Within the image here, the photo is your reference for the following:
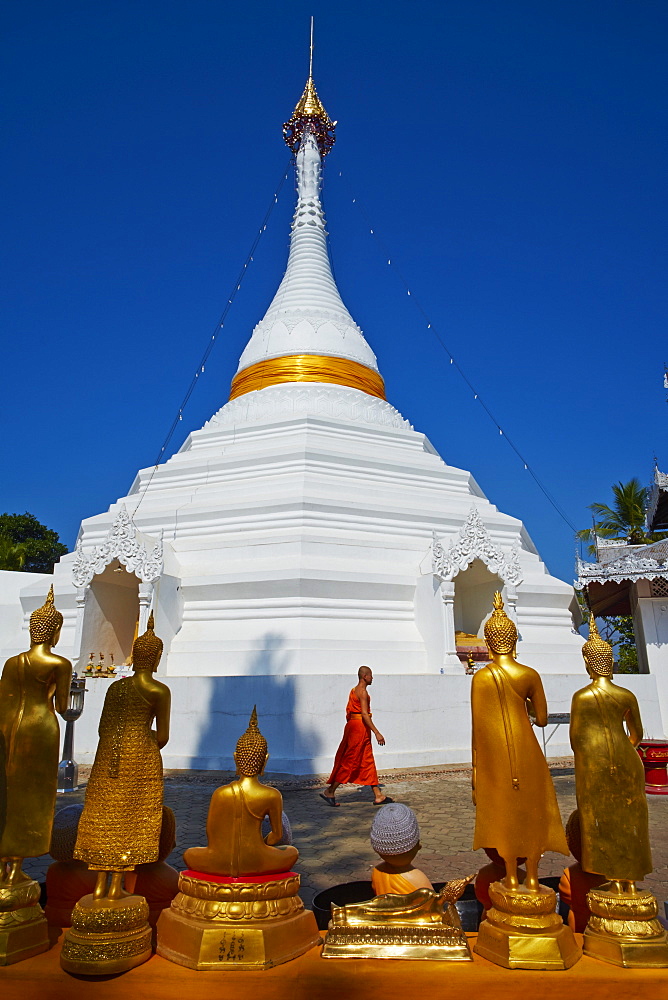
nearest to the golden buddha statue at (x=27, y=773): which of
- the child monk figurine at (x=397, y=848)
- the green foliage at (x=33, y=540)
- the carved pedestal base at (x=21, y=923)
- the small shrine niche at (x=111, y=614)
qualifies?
the carved pedestal base at (x=21, y=923)

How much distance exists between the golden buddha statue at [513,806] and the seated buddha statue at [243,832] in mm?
824

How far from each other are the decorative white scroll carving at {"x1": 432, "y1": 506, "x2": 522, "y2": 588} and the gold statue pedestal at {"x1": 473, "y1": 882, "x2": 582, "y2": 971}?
904cm

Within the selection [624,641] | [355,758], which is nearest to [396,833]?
[355,758]

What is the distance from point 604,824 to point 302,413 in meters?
13.5

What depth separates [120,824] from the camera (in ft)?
9.13

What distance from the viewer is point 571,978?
248 centimetres

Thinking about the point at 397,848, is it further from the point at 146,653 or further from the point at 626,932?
the point at 146,653

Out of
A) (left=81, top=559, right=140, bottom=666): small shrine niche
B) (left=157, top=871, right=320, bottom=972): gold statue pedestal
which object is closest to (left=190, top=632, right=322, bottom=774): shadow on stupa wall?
(left=81, top=559, right=140, bottom=666): small shrine niche

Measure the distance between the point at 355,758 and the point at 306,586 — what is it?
3.90m

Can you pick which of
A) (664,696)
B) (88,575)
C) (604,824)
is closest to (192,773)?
(88,575)

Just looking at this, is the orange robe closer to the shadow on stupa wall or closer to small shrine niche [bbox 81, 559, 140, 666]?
the shadow on stupa wall

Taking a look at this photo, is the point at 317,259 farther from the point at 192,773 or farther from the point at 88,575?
the point at 192,773

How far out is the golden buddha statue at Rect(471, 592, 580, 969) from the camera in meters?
2.58

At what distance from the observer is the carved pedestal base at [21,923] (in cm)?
266
